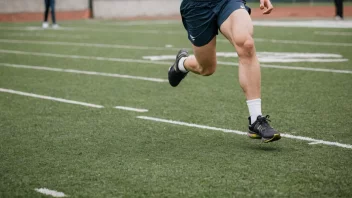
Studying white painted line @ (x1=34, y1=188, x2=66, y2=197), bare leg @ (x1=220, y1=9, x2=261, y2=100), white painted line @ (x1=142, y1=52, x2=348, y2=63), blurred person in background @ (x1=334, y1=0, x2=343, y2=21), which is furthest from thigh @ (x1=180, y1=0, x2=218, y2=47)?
blurred person in background @ (x1=334, y1=0, x2=343, y2=21)

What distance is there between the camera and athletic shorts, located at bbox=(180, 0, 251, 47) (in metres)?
5.61

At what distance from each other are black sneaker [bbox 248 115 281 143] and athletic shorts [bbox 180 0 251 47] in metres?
0.90

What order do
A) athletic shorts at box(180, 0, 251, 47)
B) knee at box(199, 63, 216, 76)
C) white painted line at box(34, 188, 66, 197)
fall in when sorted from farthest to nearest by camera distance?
knee at box(199, 63, 216, 76) → athletic shorts at box(180, 0, 251, 47) → white painted line at box(34, 188, 66, 197)

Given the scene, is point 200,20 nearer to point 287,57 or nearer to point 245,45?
point 245,45

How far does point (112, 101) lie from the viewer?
7.84m

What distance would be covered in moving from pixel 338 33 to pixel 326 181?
43.4 ft

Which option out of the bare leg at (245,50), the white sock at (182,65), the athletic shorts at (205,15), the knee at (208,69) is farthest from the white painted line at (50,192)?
the white sock at (182,65)

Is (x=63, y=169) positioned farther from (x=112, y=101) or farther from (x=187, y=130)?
(x=112, y=101)

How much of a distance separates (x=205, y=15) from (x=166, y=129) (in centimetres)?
114

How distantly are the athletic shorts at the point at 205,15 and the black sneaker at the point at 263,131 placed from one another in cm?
90

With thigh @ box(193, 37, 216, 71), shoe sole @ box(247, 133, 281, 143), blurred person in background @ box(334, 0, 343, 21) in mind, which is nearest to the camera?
shoe sole @ box(247, 133, 281, 143)

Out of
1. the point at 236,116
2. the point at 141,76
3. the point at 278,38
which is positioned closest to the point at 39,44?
the point at 278,38

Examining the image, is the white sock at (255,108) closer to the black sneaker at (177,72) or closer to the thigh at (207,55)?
the thigh at (207,55)

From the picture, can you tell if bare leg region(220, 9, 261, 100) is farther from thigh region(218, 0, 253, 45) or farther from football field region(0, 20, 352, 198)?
football field region(0, 20, 352, 198)
